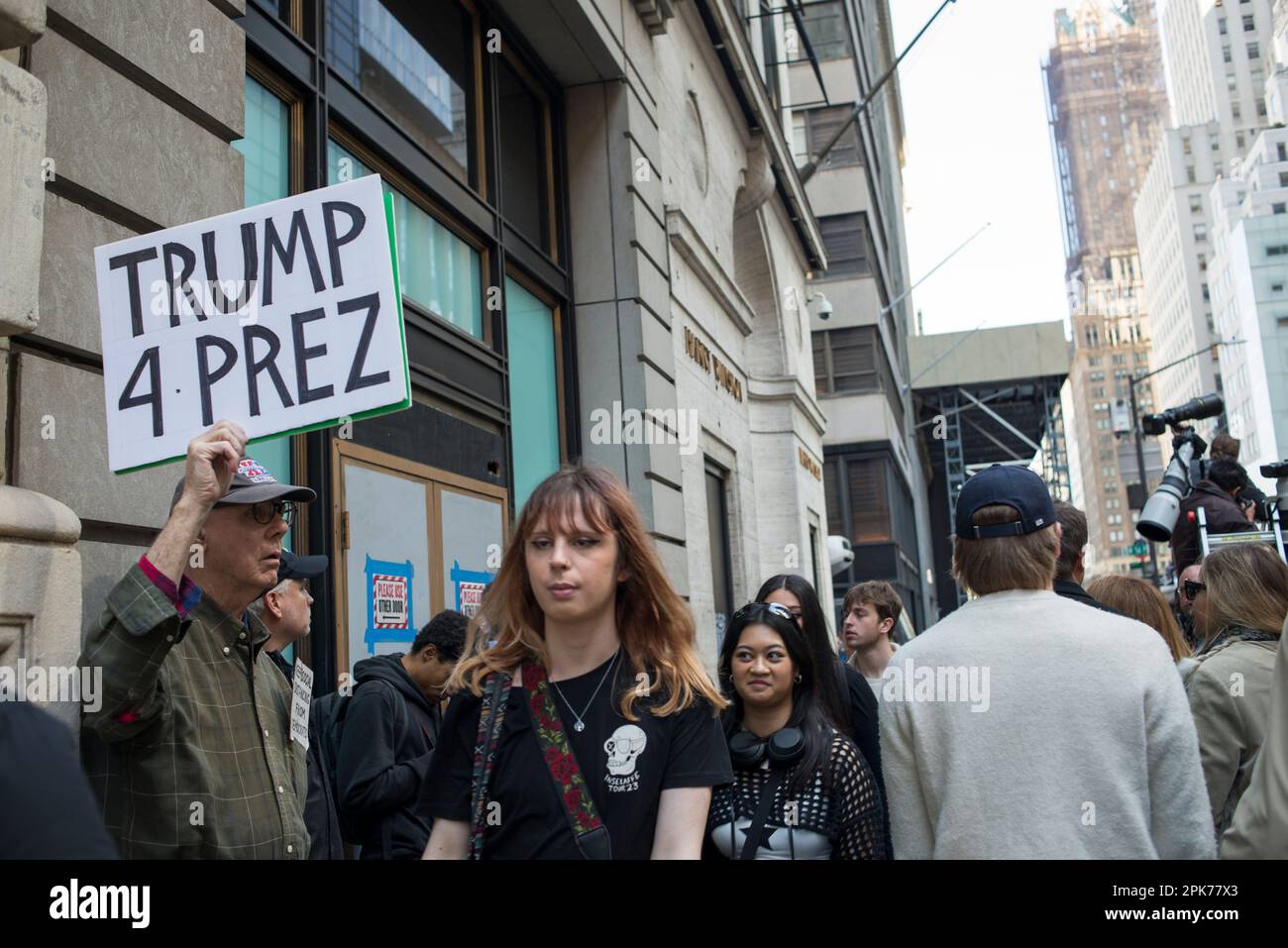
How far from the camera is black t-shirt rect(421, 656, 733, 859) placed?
8.51 ft

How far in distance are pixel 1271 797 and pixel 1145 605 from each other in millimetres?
3386

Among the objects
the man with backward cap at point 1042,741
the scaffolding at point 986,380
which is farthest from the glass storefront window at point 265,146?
the scaffolding at point 986,380

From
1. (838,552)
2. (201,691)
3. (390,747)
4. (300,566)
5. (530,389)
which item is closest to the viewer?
(201,691)

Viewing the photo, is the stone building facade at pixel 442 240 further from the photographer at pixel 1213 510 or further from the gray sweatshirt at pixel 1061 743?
the photographer at pixel 1213 510

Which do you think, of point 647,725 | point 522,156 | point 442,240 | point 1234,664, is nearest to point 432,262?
point 442,240

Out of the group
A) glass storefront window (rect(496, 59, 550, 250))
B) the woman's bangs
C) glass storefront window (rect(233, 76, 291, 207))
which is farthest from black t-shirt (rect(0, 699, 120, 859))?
glass storefront window (rect(496, 59, 550, 250))

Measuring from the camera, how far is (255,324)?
10.8 feet

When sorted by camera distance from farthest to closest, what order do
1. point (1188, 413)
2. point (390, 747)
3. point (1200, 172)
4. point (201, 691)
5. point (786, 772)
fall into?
point (1200, 172) < point (1188, 413) < point (390, 747) < point (786, 772) < point (201, 691)

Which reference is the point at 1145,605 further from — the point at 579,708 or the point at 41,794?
the point at 41,794

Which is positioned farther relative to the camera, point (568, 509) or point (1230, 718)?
point (1230, 718)

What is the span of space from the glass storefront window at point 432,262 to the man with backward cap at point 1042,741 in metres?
4.87

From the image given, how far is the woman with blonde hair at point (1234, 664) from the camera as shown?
388 centimetres

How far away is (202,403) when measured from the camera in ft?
10.6
